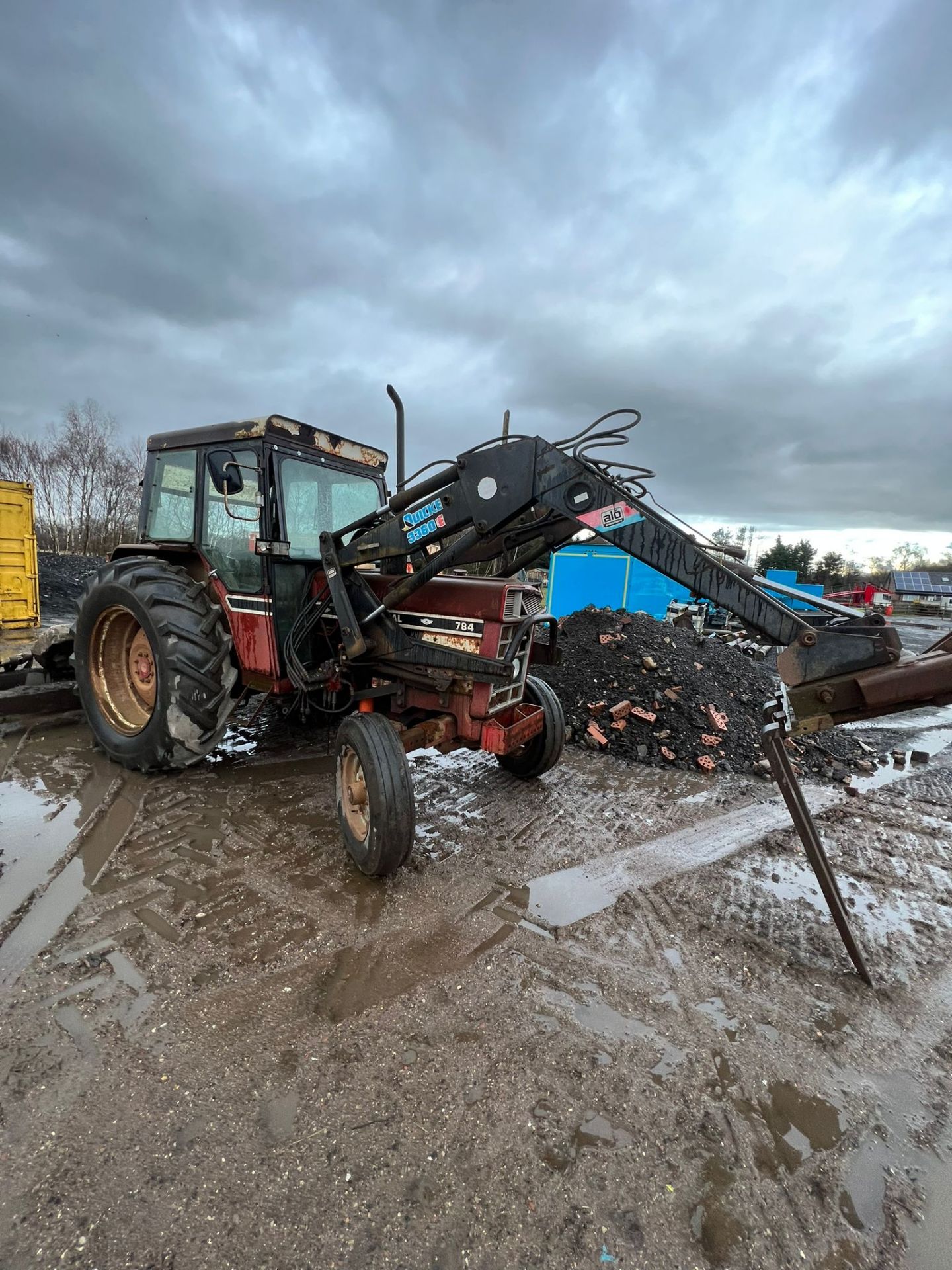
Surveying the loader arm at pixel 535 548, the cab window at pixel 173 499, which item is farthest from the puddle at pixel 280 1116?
the cab window at pixel 173 499

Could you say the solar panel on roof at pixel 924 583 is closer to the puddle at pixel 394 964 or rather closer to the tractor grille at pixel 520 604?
the tractor grille at pixel 520 604

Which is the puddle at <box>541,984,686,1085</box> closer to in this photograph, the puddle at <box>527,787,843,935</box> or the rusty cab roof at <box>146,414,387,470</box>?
the puddle at <box>527,787,843,935</box>

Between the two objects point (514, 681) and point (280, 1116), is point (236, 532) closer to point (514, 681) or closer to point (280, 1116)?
point (514, 681)

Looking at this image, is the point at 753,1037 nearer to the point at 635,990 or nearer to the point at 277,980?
the point at 635,990

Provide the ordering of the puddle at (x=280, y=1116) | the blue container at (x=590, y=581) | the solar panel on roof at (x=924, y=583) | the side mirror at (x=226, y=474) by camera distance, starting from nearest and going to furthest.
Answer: the puddle at (x=280, y=1116) → the side mirror at (x=226, y=474) → the blue container at (x=590, y=581) → the solar panel on roof at (x=924, y=583)

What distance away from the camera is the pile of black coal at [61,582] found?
14328 millimetres

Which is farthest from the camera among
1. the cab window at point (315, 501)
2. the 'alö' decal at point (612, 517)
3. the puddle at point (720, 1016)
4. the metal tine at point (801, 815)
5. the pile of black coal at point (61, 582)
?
the pile of black coal at point (61, 582)

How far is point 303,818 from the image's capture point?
3.89m

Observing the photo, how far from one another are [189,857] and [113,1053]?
52.8 inches

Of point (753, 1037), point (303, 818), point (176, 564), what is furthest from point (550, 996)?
point (176, 564)

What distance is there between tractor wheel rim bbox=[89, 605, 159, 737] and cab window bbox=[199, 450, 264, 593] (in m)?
0.93

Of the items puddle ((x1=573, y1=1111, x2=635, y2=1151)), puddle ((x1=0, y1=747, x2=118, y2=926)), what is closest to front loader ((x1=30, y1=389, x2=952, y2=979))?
puddle ((x1=0, y1=747, x2=118, y2=926))

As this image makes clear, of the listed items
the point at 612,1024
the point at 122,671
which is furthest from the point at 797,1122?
the point at 122,671

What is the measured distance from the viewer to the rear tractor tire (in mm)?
4527
